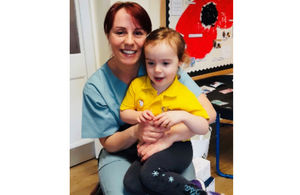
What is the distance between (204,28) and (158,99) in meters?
1.83

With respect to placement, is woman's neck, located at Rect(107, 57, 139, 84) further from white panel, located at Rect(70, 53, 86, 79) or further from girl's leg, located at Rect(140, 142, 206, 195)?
white panel, located at Rect(70, 53, 86, 79)

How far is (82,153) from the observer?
238 centimetres

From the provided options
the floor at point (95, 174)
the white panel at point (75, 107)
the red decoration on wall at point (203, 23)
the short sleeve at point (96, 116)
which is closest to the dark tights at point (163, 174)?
the short sleeve at point (96, 116)

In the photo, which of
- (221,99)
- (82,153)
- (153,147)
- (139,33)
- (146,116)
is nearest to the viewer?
(146,116)

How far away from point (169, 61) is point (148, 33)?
22 centimetres

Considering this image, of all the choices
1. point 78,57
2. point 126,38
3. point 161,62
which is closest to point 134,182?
point 161,62

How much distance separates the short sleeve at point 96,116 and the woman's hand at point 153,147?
20 centimetres

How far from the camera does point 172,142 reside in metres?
1.01

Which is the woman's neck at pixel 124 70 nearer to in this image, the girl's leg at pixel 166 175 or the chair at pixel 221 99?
the girl's leg at pixel 166 175

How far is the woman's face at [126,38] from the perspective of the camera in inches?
41.1

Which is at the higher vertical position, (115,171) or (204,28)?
(204,28)

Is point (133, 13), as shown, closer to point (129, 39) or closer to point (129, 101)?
point (129, 39)

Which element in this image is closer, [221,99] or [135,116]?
[135,116]
